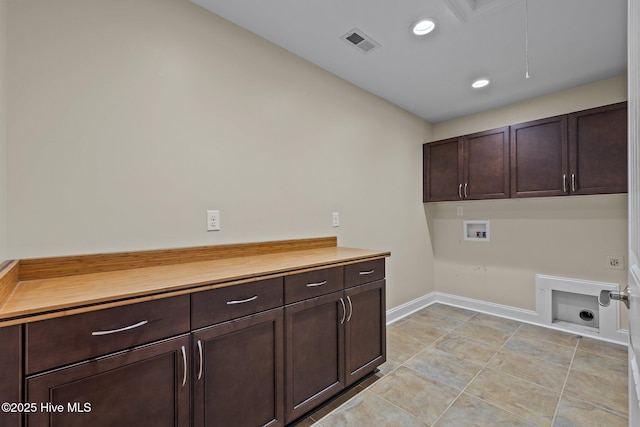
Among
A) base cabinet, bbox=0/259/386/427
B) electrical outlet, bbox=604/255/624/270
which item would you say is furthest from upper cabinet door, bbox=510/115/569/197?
Answer: base cabinet, bbox=0/259/386/427

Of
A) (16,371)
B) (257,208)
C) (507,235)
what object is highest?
(257,208)

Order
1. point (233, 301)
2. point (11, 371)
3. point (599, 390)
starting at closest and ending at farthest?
1. point (11, 371)
2. point (233, 301)
3. point (599, 390)

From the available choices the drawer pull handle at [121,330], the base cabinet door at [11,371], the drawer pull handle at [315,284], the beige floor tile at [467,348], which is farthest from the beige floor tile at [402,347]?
the base cabinet door at [11,371]

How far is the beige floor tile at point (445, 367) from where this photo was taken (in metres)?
2.08

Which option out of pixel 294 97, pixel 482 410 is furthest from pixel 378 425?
pixel 294 97

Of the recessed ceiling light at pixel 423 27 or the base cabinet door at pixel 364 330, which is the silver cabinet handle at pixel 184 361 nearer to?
the base cabinet door at pixel 364 330

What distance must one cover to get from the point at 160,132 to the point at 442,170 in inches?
122

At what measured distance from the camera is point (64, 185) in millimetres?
1378

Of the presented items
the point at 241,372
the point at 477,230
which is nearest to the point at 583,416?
the point at 241,372

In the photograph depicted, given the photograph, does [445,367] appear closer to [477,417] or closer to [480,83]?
[477,417]

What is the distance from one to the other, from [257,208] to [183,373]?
1.15 metres

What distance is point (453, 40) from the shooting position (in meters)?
2.13

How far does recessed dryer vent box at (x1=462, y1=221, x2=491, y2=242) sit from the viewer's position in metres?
3.45

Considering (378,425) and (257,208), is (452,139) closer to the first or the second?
(257,208)
